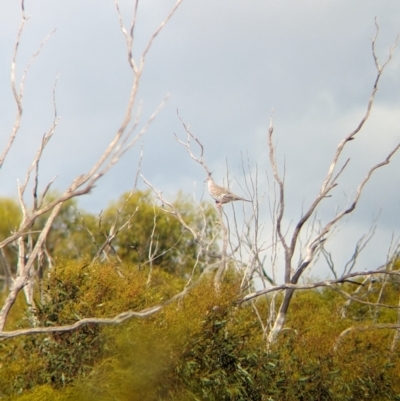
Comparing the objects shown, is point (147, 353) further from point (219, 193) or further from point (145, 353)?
point (219, 193)

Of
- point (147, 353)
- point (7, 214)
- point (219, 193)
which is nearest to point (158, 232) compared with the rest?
point (7, 214)

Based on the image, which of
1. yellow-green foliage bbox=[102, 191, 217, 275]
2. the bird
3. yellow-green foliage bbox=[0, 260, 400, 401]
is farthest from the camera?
yellow-green foliage bbox=[102, 191, 217, 275]

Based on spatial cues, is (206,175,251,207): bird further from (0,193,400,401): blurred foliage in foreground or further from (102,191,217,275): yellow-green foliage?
(102,191,217,275): yellow-green foliage

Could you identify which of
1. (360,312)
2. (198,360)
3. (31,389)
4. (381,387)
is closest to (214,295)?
(198,360)

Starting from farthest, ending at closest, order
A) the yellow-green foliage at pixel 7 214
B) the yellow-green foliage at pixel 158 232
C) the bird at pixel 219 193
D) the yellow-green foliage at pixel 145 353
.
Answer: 1. the yellow-green foliage at pixel 7 214
2. the yellow-green foliage at pixel 158 232
3. the bird at pixel 219 193
4. the yellow-green foliage at pixel 145 353

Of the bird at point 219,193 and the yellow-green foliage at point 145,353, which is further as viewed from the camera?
the bird at point 219,193

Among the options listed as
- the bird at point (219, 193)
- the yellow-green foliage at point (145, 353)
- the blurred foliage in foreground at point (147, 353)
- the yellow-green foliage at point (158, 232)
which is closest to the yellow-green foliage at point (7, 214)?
the yellow-green foliage at point (158, 232)

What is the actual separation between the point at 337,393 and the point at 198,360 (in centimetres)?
242

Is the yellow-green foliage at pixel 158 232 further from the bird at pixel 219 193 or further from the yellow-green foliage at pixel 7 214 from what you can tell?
the bird at pixel 219 193

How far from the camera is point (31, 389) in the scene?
10.1 m

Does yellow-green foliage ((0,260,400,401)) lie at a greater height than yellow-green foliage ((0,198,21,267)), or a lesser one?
lesser

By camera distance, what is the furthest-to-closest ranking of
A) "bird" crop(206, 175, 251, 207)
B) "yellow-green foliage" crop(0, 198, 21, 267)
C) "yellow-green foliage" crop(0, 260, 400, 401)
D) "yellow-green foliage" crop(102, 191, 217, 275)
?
"yellow-green foliage" crop(0, 198, 21, 267), "yellow-green foliage" crop(102, 191, 217, 275), "bird" crop(206, 175, 251, 207), "yellow-green foliage" crop(0, 260, 400, 401)

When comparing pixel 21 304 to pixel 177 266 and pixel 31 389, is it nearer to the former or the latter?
pixel 177 266

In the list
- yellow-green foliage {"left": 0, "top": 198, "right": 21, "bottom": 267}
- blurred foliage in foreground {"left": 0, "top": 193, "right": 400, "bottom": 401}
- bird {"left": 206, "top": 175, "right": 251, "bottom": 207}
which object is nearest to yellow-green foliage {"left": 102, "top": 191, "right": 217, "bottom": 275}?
yellow-green foliage {"left": 0, "top": 198, "right": 21, "bottom": 267}
